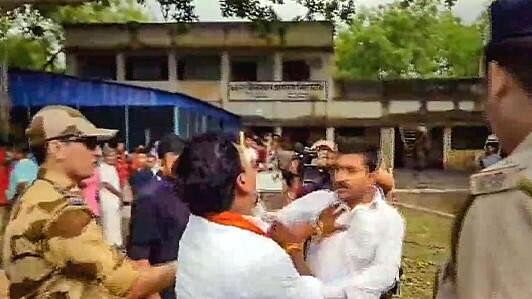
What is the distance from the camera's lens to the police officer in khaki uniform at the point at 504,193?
1.54 m

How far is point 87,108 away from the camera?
1598cm

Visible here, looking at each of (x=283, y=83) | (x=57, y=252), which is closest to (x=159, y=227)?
(x=57, y=252)

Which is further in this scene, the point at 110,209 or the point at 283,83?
the point at 283,83

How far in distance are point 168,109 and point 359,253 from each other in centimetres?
1604

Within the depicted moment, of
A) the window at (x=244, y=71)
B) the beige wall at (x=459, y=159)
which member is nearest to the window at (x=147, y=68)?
the window at (x=244, y=71)

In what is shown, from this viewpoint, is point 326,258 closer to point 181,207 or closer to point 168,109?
point 181,207

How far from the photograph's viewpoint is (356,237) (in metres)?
4.07

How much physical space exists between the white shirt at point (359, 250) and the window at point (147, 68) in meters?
29.7

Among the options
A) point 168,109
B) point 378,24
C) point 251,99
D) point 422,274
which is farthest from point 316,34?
point 378,24

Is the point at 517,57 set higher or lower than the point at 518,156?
higher

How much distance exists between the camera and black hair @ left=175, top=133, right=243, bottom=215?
303 centimetres

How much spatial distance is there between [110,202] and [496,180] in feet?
26.0

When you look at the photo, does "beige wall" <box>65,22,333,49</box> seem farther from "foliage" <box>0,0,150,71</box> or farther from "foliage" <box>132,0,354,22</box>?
"foliage" <box>132,0,354,22</box>

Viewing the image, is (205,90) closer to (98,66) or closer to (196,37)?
(196,37)
